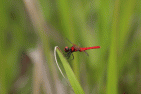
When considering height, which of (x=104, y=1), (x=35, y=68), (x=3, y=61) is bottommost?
(x=35, y=68)

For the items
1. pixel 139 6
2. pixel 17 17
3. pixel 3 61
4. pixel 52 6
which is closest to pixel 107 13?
pixel 139 6

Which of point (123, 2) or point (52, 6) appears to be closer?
point (123, 2)

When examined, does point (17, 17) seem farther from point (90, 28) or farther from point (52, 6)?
point (90, 28)

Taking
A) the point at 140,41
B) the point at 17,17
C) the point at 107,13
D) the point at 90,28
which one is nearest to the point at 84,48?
the point at 90,28

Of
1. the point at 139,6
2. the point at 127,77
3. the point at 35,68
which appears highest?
the point at 139,6

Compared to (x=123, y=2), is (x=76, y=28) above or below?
below

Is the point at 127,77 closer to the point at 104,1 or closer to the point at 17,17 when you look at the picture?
the point at 104,1
